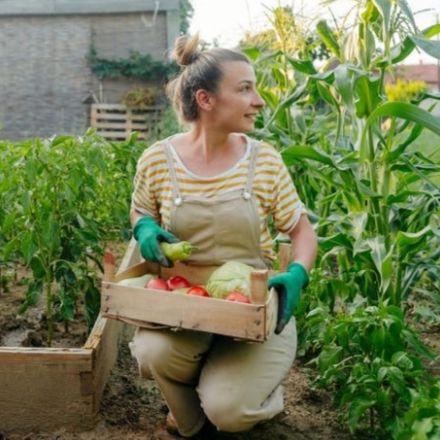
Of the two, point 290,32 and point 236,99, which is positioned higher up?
point 290,32

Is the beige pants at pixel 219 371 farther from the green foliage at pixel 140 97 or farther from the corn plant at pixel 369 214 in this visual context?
the green foliage at pixel 140 97

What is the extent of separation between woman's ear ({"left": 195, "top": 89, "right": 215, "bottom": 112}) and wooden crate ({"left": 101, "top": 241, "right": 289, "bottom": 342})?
2.21 feet

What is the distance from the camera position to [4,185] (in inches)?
117

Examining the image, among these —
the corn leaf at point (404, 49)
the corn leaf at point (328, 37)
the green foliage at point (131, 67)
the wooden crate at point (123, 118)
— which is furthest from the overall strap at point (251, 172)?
the green foliage at point (131, 67)

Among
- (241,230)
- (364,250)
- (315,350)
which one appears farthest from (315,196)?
(241,230)

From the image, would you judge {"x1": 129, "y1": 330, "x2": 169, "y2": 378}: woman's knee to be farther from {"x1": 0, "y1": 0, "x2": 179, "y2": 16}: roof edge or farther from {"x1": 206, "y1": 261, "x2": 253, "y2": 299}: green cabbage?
{"x1": 0, "y1": 0, "x2": 179, "y2": 16}: roof edge

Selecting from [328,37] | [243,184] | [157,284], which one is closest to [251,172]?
[243,184]

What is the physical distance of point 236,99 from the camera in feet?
8.45

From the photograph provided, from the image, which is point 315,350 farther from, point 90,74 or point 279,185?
point 90,74

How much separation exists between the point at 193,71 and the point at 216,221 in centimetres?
54

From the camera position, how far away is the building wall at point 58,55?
47.5ft

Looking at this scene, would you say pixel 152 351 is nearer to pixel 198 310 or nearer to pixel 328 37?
pixel 198 310

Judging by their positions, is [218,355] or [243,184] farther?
[243,184]

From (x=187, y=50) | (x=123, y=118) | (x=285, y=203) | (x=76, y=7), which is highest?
(x=76, y=7)
